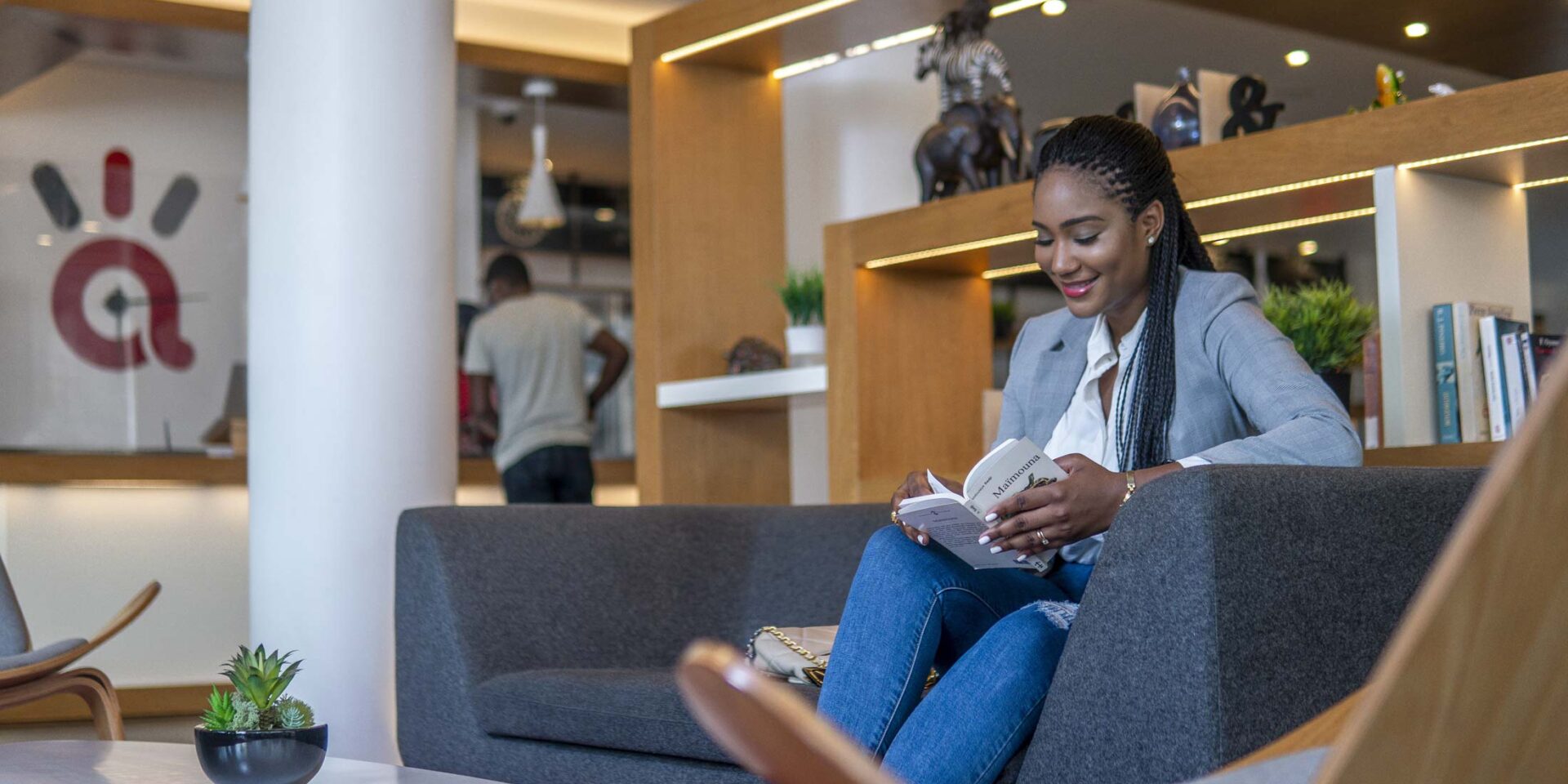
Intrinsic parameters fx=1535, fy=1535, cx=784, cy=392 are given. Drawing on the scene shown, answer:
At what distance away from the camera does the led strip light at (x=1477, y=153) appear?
237 centimetres

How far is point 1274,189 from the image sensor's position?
2.72m

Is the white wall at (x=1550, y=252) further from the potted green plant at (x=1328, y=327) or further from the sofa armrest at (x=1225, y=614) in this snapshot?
the sofa armrest at (x=1225, y=614)

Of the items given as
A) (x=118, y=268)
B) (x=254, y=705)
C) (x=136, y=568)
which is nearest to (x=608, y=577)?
(x=254, y=705)

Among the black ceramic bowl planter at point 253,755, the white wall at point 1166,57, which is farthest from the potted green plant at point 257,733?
the white wall at point 1166,57

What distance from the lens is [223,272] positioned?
23.0ft

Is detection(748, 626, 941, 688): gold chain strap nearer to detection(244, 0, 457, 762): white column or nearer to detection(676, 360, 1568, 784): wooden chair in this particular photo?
detection(244, 0, 457, 762): white column

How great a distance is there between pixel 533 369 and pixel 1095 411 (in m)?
3.06

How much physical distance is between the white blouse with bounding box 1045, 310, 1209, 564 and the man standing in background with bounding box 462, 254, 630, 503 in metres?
2.94

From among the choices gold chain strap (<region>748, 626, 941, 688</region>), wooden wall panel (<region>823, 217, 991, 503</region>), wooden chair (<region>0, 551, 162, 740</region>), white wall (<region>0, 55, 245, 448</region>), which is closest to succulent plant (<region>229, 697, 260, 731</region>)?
gold chain strap (<region>748, 626, 941, 688</region>)

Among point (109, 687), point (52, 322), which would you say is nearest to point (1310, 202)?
point (109, 687)

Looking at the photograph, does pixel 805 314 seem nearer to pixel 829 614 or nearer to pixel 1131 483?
pixel 829 614

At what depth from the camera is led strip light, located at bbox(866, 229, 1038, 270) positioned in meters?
3.18

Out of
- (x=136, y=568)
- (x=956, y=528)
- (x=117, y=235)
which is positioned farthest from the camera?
(x=117, y=235)

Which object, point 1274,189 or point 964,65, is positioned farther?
point 964,65
